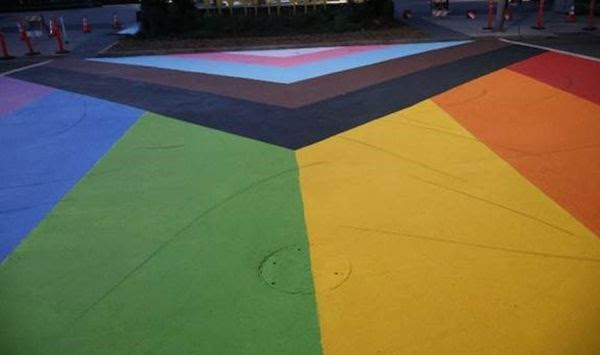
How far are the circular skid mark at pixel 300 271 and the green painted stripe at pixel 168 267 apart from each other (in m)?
0.02

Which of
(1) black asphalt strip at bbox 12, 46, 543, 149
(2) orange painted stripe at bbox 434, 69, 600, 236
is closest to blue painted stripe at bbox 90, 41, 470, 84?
(1) black asphalt strip at bbox 12, 46, 543, 149

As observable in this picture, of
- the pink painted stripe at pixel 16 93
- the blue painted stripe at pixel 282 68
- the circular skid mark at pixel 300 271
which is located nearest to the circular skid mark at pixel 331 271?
the circular skid mark at pixel 300 271

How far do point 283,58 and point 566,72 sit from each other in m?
7.75

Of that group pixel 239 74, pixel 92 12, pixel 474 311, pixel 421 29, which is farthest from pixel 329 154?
pixel 92 12

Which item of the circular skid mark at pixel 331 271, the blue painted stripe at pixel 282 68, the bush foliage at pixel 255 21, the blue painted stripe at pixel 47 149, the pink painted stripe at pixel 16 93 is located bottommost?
the circular skid mark at pixel 331 271

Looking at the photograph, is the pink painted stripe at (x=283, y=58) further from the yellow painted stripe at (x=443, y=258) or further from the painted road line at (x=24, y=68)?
the yellow painted stripe at (x=443, y=258)

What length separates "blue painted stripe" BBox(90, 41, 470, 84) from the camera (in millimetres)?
13031

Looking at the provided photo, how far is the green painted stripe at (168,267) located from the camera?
13.6 ft

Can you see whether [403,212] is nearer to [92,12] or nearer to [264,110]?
[264,110]

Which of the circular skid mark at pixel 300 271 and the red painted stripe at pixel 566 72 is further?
the red painted stripe at pixel 566 72

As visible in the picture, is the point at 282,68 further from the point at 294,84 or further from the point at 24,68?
the point at 24,68

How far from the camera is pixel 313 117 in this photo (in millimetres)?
9492

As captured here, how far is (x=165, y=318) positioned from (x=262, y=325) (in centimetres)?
87

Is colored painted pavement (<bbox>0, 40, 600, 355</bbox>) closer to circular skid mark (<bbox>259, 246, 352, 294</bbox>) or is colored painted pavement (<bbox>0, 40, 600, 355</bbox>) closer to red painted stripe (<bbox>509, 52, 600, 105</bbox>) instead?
circular skid mark (<bbox>259, 246, 352, 294</bbox>)
